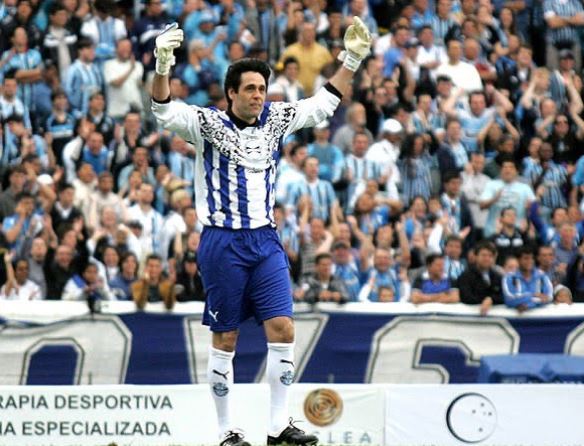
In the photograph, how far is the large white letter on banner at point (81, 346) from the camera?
1684 centimetres

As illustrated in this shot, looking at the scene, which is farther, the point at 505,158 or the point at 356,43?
the point at 505,158

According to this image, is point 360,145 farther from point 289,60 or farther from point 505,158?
point 289,60

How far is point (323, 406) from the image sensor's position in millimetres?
14820

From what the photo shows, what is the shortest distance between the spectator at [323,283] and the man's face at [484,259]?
1345 millimetres

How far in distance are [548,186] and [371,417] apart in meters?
7.66

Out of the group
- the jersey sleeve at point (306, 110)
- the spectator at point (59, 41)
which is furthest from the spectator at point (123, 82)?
the jersey sleeve at point (306, 110)

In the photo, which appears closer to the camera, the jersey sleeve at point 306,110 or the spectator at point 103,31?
the jersey sleeve at point 306,110

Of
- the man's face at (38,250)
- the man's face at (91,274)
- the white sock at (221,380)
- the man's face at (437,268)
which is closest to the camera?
the white sock at (221,380)

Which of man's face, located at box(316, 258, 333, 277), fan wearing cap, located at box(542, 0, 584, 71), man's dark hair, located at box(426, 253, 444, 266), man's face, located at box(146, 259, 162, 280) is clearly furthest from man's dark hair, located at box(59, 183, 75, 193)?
fan wearing cap, located at box(542, 0, 584, 71)

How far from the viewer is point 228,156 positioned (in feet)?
38.4

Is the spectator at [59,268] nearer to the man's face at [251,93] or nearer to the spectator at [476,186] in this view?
the spectator at [476,186]

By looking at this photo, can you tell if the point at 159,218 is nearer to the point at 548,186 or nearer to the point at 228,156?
the point at 548,186

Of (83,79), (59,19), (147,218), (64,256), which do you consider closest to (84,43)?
(83,79)

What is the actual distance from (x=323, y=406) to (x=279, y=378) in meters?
3.00
